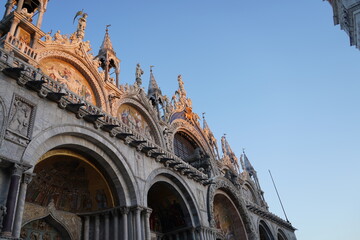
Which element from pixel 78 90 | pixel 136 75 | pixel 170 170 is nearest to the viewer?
pixel 78 90

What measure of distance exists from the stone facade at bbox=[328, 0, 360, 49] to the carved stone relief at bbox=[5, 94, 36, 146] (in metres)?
12.0

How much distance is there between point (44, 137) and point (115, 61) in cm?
1032

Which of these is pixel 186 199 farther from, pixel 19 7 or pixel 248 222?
pixel 19 7

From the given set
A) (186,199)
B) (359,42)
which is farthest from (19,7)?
(359,42)

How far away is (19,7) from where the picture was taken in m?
13.2

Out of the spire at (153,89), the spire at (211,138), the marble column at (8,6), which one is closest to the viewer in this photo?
the marble column at (8,6)

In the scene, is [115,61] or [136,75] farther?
[136,75]

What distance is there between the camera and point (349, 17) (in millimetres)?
12031

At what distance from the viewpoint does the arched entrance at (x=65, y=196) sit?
10914mm

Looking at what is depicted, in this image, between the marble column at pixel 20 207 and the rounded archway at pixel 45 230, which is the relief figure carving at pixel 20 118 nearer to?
the marble column at pixel 20 207

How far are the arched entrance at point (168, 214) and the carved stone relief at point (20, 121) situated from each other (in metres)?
7.99

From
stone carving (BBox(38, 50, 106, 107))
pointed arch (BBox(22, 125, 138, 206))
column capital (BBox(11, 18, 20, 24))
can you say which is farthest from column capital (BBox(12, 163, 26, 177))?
column capital (BBox(11, 18, 20, 24))

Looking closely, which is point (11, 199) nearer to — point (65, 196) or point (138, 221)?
point (65, 196)

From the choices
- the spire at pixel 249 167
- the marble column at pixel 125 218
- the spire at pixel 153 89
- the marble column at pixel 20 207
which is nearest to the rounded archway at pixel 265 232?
the spire at pixel 249 167
